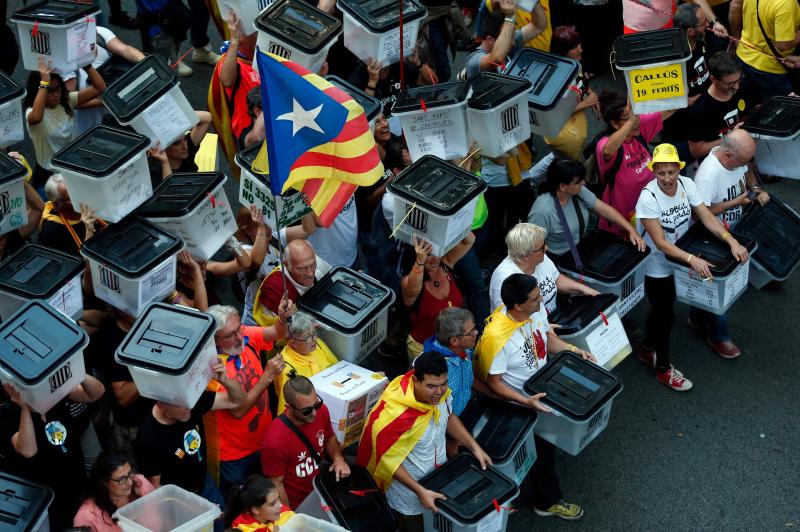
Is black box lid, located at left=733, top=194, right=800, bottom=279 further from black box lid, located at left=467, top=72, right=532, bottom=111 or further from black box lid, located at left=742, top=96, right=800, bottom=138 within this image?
black box lid, located at left=467, top=72, right=532, bottom=111

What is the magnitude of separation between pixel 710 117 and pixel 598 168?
1.01 metres

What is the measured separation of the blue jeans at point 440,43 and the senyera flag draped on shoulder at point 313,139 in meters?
4.00

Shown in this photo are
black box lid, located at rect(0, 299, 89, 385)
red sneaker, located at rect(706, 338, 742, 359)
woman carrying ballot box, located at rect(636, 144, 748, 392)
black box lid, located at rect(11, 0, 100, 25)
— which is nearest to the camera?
black box lid, located at rect(0, 299, 89, 385)

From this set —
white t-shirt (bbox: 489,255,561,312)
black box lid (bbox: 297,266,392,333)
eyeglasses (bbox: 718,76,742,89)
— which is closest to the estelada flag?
black box lid (bbox: 297,266,392,333)

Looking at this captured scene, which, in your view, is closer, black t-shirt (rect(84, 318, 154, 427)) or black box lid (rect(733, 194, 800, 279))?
black t-shirt (rect(84, 318, 154, 427))

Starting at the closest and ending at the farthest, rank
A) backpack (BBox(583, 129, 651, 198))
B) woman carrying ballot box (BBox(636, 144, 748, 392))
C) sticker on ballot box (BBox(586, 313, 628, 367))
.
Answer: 1. sticker on ballot box (BBox(586, 313, 628, 367))
2. woman carrying ballot box (BBox(636, 144, 748, 392))
3. backpack (BBox(583, 129, 651, 198))

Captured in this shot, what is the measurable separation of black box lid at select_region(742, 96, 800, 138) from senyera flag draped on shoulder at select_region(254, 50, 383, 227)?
10.8 feet

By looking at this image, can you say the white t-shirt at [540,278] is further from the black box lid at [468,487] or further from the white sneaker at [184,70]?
the white sneaker at [184,70]

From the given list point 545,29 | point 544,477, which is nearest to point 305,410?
point 544,477

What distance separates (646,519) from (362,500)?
6.70 ft

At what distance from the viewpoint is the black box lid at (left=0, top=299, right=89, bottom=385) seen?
5.40 metres

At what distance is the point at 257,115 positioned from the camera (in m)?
7.82

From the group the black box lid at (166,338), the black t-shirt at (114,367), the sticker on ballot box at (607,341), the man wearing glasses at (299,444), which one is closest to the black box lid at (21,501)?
the black box lid at (166,338)

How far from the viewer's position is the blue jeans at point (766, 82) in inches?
383
